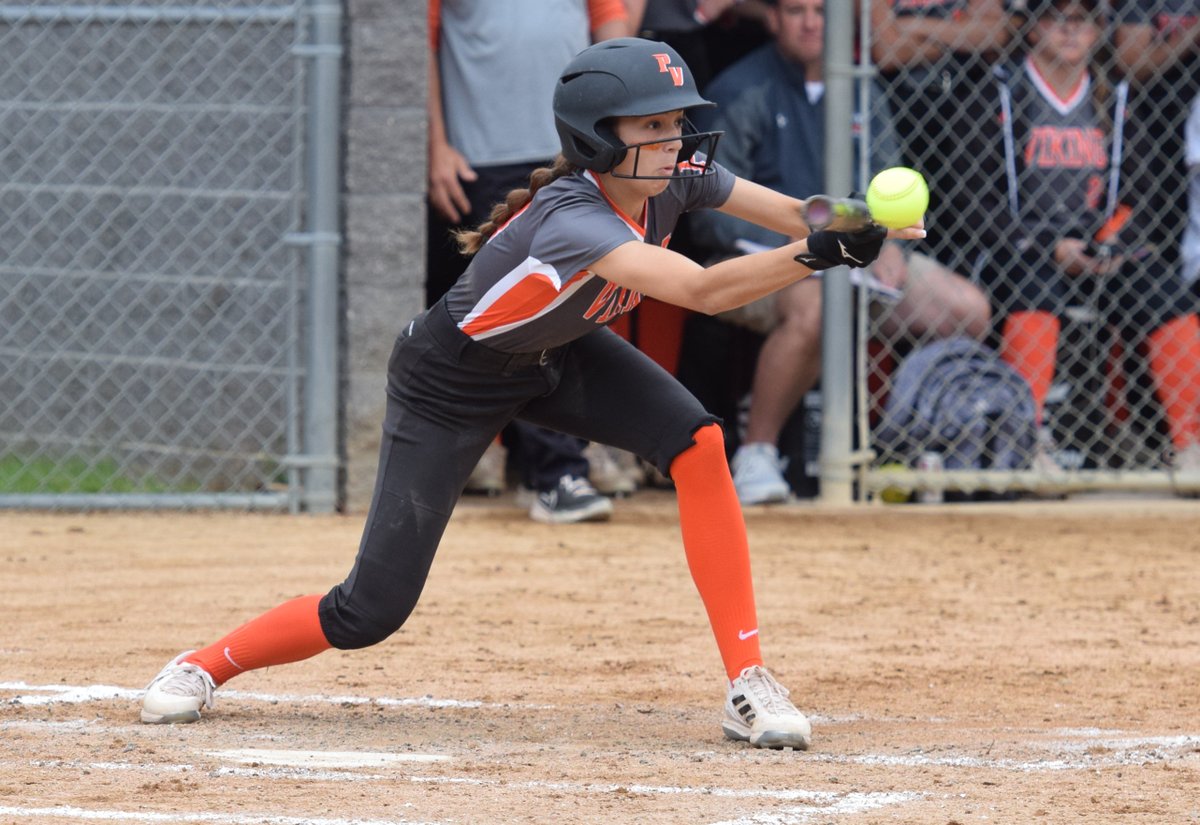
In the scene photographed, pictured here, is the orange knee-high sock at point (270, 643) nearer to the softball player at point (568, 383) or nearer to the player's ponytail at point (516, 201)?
the softball player at point (568, 383)

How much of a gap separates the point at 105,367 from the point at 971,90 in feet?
12.7

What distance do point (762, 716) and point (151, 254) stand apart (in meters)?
4.57

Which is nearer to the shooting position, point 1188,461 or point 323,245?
point 323,245

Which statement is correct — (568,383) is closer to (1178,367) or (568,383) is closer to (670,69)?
(670,69)

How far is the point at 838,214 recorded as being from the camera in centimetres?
327

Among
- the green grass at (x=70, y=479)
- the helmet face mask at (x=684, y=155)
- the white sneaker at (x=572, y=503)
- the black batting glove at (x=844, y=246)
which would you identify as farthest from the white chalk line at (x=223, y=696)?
the green grass at (x=70, y=479)

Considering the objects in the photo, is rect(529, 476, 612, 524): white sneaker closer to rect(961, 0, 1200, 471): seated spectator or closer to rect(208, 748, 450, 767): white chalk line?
rect(961, 0, 1200, 471): seated spectator

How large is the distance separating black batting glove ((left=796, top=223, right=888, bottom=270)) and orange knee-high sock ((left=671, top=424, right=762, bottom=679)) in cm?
81

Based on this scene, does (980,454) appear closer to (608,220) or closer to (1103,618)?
(1103,618)

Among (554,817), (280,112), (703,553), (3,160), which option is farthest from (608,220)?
(3,160)

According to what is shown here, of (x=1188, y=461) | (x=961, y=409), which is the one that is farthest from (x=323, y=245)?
(x=1188, y=461)

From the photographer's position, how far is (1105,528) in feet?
24.0

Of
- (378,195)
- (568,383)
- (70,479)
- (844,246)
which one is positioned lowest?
(70,479)

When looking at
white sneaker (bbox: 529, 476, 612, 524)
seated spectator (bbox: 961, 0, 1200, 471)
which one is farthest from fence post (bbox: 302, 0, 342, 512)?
seated spectator (bbox: 961, 0, 1200, 471)
